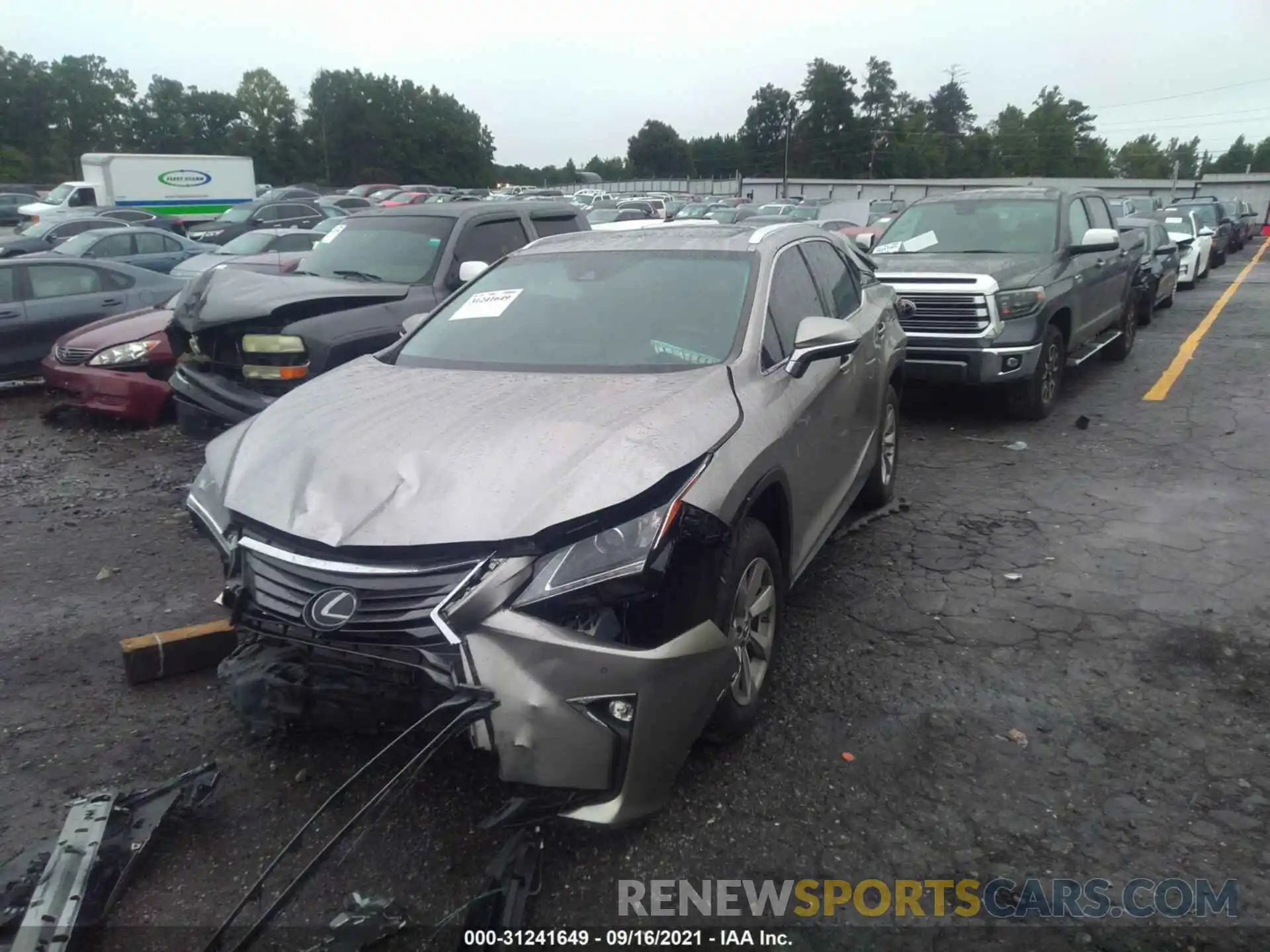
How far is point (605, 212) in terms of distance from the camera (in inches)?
1112

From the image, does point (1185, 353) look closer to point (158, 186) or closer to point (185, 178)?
point (158, 186)

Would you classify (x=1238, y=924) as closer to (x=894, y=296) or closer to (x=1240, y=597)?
(x=1240, y=597)

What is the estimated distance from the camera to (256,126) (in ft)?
294

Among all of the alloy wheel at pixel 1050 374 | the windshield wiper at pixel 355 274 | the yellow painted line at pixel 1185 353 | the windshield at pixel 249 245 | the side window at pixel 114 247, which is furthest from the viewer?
the side window at pixel 114 247

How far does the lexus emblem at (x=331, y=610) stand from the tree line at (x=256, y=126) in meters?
78.7

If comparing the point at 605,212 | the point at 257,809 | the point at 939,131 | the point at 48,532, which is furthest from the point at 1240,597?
the point at 939,131

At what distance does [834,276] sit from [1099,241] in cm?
433

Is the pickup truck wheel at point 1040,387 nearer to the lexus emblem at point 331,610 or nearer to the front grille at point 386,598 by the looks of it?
the front grille at point 386,598

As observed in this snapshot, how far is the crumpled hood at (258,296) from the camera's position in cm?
641

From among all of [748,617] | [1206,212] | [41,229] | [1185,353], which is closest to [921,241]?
[1185,353]

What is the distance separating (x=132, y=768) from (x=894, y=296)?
5.08 metres

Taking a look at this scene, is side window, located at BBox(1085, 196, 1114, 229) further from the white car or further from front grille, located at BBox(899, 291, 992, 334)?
the white car

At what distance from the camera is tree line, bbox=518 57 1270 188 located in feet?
332

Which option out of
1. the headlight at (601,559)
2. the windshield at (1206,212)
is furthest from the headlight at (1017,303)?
the windshield at (1206,212)
